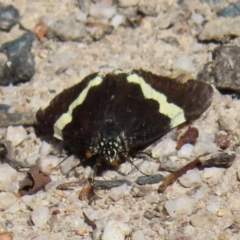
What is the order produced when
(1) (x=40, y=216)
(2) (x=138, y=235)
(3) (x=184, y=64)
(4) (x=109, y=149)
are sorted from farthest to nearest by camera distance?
(3) (x=184, y=64)
(4) (x=109, y=149)
(1) (x=40, y=216)
(2) (x=138, y=235)

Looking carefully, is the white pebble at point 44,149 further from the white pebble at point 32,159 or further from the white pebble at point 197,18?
the white pebble at point 197,18

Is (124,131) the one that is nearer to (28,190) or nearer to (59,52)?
(28,190)

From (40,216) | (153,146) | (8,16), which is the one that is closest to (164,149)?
(153,146)

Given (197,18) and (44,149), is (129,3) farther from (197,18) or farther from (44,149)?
(44,149)

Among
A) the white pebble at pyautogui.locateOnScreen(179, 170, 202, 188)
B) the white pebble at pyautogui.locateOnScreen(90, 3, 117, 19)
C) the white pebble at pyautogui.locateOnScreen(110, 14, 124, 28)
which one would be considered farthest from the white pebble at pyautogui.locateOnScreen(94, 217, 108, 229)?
the white pebble at pyautogui.locateOnScreen(90, 3, 117, 19)

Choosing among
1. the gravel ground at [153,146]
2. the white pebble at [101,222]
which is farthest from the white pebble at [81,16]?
the white pebble at [101,222]

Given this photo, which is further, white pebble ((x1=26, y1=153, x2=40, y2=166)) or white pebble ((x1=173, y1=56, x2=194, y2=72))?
white pebble ((x1=173, y1=56, x2=194, y2=72))

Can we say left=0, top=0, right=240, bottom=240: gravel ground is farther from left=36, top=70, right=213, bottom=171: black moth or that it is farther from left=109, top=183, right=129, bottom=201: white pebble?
left=36, top=70, right=213, bottom=171: black moth
